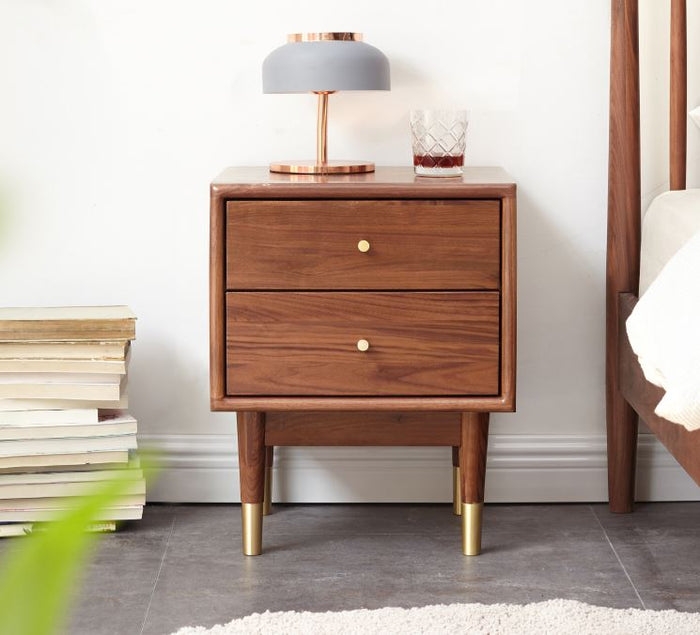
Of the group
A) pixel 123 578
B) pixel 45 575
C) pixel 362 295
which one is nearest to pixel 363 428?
pixel 362 295

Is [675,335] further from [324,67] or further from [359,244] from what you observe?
[324,67]

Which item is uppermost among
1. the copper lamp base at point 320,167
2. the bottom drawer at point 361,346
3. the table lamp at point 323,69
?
the table lamp at point 323,69

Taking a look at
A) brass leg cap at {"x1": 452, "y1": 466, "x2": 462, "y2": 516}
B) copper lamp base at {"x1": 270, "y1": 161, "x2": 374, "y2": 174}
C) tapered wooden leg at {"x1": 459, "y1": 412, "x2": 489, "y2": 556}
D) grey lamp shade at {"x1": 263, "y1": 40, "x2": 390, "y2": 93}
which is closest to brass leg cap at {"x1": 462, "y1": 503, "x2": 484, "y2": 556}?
tapered wooden leg at {"x1": 459, "y1": 412, "x2": 489, "y2": 556}

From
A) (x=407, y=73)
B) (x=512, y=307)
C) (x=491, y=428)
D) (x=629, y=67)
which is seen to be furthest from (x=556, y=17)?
(x=491, y=428)

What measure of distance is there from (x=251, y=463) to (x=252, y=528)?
111mm

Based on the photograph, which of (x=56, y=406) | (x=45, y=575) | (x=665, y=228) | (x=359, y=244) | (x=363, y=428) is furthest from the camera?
(x=363, y=428)

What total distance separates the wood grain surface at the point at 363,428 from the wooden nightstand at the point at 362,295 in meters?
0.27

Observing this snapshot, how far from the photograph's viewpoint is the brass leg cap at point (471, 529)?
5.16ft

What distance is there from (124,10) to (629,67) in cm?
89

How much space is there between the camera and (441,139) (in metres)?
1.57

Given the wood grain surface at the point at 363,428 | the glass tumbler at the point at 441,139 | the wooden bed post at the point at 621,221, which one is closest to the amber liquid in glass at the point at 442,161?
the glass tumbler at the point at 441,139

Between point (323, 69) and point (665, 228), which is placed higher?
point (323, 69)

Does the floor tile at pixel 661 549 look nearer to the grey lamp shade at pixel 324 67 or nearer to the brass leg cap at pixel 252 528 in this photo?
the brass leg cap at pixel 252 528

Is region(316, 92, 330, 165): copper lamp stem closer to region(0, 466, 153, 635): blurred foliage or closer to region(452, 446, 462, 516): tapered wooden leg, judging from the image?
region(452, 446, 462, 516): tapered wooden leg
